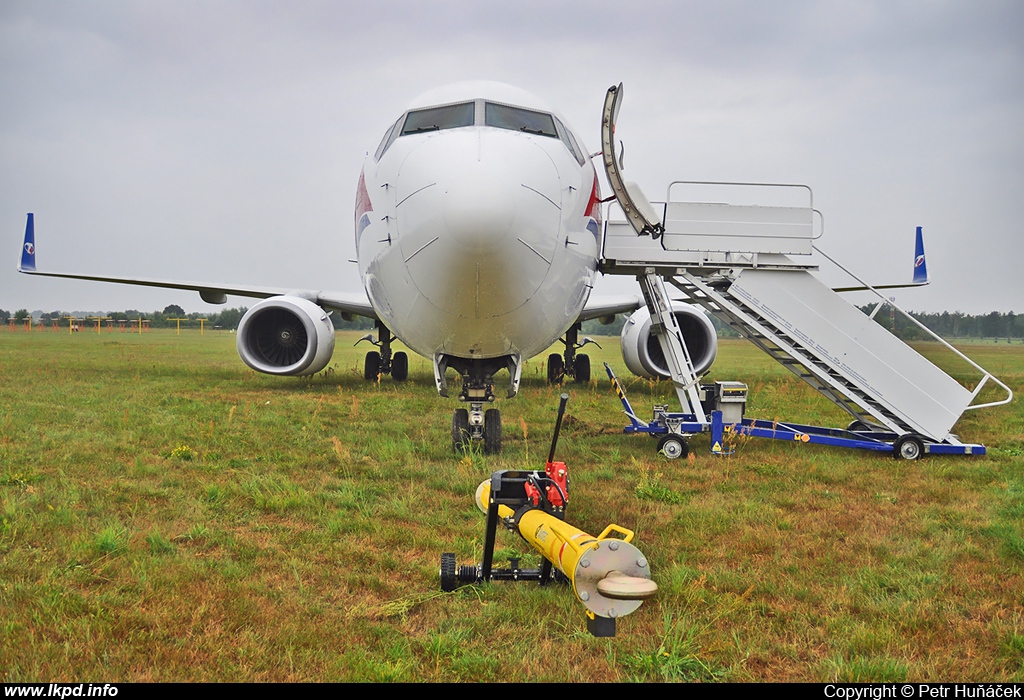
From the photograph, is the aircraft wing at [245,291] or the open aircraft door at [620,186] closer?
the open aircraft door at [620,186]

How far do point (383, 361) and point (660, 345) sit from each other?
6192 mm

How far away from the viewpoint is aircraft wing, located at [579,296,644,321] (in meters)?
14.6

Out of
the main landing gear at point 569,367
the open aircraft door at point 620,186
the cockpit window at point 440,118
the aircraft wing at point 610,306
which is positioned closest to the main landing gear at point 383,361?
the main landing gear at point 569,367

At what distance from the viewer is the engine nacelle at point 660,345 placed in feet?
39.1

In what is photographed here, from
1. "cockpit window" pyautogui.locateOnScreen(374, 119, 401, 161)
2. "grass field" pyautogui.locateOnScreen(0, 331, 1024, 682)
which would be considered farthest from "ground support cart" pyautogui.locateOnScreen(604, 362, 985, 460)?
"cockpit window" pyautogui.locateOnScreen(374, 119, 401, 161)

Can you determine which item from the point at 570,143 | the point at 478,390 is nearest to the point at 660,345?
the point at 478,390

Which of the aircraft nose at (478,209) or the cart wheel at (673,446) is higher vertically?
the aircraft nose at (478,209)

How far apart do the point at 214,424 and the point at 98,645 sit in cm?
640

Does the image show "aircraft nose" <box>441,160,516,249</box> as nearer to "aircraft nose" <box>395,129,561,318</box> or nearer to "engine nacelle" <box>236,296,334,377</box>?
"aircraft nose" <box>395,129,561,318</box>

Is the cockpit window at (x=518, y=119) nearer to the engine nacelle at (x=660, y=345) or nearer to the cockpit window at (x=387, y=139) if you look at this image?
the cockpit window at (x=387, y=139)

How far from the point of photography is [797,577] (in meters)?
3.83

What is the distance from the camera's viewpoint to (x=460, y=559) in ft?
13.2

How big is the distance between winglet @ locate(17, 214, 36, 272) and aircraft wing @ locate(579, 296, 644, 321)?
39.1 ft

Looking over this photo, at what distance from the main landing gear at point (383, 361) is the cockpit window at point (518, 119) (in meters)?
8.36
